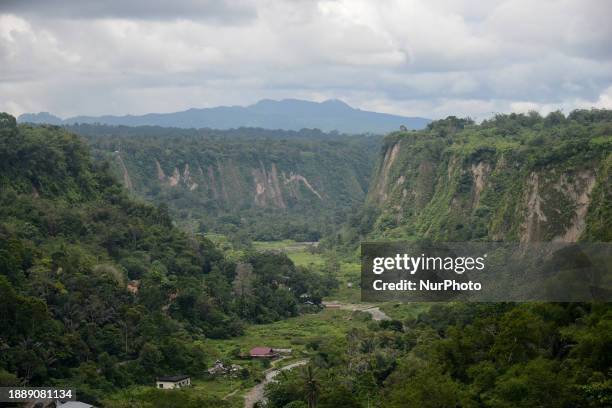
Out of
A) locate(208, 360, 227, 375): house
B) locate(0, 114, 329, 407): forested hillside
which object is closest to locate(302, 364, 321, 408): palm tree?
locate(0, 114, 329, 407): forested hillside

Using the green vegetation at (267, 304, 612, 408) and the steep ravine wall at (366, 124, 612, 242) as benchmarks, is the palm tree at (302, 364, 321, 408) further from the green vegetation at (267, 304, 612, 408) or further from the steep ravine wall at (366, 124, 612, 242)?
the steep ravine wall at (366, 124, 612, 242)

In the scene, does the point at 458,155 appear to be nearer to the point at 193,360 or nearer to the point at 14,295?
the point at 193,360

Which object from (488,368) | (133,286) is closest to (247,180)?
(133,286)

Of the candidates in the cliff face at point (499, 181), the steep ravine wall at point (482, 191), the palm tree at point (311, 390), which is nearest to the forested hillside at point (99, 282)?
the palm tree at point (311, 390)

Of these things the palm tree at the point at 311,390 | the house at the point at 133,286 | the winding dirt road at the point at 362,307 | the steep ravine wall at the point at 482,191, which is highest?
the steep ravine wall at the point at 482,191

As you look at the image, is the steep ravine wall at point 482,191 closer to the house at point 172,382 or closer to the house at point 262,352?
the house at point 262,352

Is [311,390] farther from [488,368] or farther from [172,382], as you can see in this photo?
[172,382]
